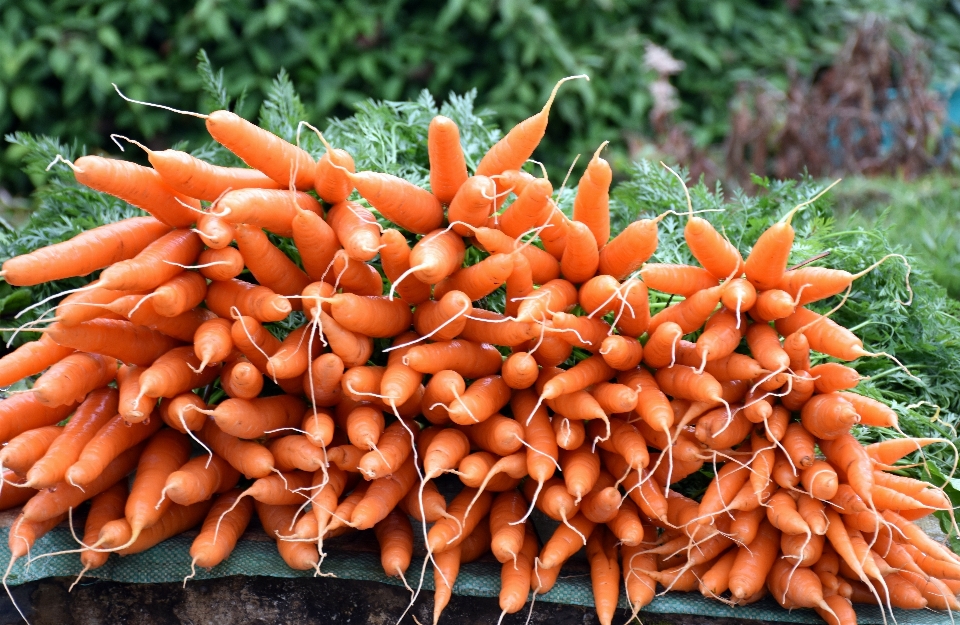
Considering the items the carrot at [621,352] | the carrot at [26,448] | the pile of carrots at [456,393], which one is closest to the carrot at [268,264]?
the pile of carrots at [456,393]

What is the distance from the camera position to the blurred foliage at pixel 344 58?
4523 millimetres

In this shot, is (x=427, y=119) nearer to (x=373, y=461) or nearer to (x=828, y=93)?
(x=373, y=461)

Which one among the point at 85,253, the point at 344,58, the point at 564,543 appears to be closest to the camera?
the point at 85,253

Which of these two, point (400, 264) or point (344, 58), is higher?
point (400, 264)

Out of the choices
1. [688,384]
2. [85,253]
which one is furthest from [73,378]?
[688,384]

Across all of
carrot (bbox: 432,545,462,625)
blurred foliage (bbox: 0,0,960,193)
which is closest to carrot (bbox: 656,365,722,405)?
carrot (bbox: 432,545,462,625)

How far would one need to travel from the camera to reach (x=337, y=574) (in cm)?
167

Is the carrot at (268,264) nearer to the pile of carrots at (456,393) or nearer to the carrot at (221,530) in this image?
the pile of carrots at (456,393)

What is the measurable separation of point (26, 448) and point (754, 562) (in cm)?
142

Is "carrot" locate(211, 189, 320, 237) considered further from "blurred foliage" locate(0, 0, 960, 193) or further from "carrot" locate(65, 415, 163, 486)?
"blurred foliage" locate(0, 0, 960, 193)

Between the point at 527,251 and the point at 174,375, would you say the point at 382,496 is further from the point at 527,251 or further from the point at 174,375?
the point at 527,251

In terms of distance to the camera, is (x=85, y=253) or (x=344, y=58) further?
(x=344, y=58)

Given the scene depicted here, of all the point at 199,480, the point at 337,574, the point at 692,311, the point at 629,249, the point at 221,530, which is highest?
the point at 629,249

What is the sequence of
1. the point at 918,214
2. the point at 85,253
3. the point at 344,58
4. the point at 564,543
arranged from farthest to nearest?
1. the point at 344,58
2. the point at 918,214
3. the point at 564,543
4. the point at 85,253
